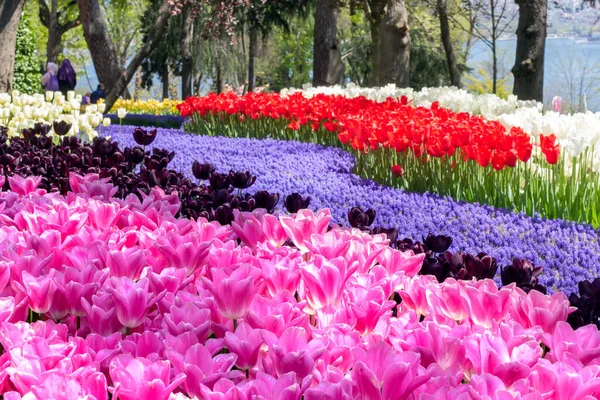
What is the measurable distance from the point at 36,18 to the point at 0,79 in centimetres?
3487

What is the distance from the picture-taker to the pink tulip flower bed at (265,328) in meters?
1.25

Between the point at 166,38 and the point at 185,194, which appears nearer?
the point at 185,194

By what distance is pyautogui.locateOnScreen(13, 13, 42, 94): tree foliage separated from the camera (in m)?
20.5

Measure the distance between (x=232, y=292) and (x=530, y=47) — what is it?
1100 centimetres

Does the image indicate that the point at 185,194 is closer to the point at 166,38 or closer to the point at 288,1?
the point at 288,1

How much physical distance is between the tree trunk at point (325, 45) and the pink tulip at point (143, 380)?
646 inches

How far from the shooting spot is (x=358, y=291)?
164cm

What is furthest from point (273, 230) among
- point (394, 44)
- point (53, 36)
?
point (53, 36)

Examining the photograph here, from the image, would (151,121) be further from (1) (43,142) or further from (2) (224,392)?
(2) (224,392)

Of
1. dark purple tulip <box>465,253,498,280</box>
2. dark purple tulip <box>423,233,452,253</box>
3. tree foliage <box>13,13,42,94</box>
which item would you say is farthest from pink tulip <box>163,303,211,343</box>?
tree foliage <box>13,13,42,94</box>

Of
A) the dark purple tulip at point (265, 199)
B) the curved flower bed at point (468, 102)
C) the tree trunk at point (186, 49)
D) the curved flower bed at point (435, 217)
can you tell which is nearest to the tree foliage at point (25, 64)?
the tree trunk at point (186, 49)

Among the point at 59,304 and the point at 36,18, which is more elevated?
the point at 36,18

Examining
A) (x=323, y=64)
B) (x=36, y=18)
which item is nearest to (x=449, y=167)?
(x=323, y=64)

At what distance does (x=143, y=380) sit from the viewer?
1252 mm
